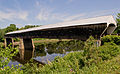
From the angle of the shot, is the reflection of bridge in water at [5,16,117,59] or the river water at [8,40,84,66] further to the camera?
the river water at [8,40,84,66]

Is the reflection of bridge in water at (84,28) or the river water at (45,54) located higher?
the reflection of bridge in water at (84,28)

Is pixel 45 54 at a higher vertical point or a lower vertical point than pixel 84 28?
lower

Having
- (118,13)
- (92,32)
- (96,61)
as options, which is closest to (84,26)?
(92,32)

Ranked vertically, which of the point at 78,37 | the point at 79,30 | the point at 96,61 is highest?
the point at 79,30

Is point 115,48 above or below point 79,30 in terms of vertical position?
below

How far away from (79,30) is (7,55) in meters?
9.58

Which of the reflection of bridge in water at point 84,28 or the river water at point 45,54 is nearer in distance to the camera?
the reflection of bridge in water at point 84,28

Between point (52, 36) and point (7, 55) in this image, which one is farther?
point (52, 36)

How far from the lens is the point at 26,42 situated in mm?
27750

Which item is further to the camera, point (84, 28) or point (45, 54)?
point (45, 54)

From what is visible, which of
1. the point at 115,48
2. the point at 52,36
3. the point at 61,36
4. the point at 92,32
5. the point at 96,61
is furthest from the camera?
the point at 52,36

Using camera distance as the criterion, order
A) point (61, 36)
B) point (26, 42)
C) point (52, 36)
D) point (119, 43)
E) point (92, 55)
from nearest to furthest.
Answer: point (92, 55)
point (119, 43)
point (61, 36)
point (52, 36)
point (26, 42)

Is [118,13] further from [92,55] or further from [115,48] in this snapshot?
[92,55]

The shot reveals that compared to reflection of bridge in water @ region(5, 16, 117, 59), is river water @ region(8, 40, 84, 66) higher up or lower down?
lower down
